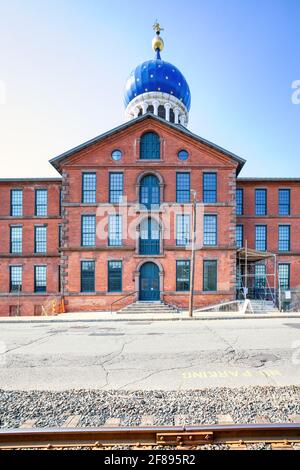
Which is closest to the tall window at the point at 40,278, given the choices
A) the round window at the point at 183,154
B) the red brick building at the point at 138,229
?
the red brick building at the point at 138,229

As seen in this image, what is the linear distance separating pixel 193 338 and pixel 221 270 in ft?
40.2

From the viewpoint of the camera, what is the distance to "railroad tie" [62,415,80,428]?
157 inches

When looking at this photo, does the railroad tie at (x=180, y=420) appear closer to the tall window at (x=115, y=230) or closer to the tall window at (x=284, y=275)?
the tall window at (x=115, y=230)

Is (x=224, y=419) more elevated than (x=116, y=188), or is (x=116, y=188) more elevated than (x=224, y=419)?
(x=116, y=188)

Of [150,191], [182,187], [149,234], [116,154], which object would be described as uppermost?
[116,154]

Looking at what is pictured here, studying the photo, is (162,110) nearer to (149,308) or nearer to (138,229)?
(138,229)

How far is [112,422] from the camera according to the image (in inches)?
161

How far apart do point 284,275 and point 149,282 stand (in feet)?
43.2

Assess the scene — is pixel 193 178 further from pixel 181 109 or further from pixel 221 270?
pixel 181 109

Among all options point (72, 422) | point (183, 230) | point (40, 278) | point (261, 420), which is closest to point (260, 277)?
point (183, 230)

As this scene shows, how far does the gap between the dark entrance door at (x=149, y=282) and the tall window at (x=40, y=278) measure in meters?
9.37

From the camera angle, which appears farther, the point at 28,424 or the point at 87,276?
the point at 87,276
